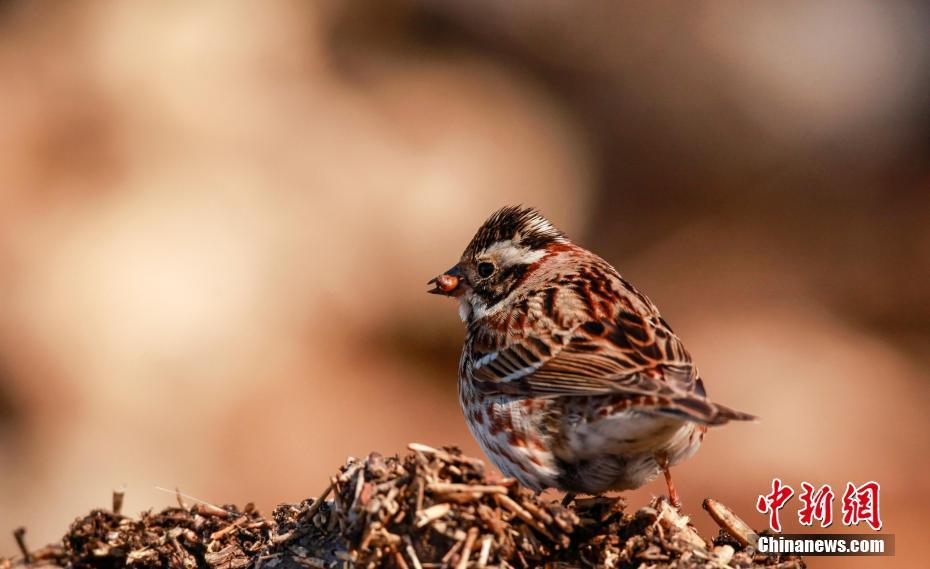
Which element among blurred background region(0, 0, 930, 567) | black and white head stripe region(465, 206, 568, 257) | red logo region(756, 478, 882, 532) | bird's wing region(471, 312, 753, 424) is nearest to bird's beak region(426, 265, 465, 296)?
black and white head stripe region(465, 206, 568, 257)

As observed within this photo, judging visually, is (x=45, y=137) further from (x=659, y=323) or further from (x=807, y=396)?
(x=807, y=396)

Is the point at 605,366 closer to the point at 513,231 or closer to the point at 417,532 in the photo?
the point at 417,532

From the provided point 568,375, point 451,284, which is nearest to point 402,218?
point 451,284

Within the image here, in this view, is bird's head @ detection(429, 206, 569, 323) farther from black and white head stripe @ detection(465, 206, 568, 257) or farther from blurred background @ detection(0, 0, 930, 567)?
blurred background @ detection(0, 0, 930, 567)

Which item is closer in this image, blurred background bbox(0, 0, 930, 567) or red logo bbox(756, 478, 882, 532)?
red logo bbox(756, 478, 882, 532)

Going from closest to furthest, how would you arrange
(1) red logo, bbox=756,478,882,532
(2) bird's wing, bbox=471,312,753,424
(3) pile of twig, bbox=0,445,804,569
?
(3) pile of twig, bbox=0,445,804,569, (2) bird's wing, bbox=471,312,753,424, (1) red logo, bbox=756,478,882,532

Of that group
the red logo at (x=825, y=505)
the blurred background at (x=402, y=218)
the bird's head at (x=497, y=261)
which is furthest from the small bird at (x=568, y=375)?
the blurred background at (x=402, y=218)
